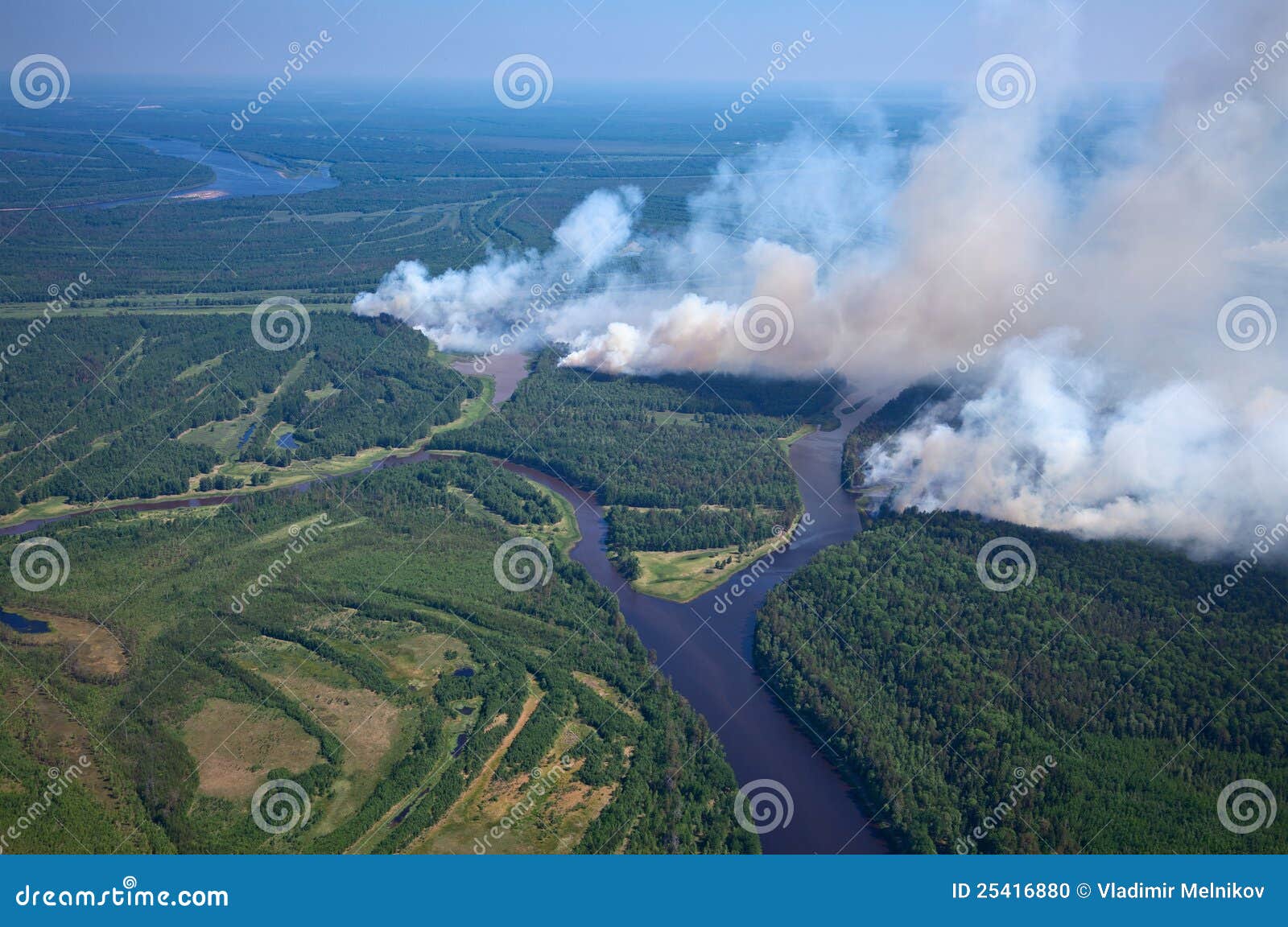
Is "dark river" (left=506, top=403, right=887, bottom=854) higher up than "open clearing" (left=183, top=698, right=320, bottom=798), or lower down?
higher up

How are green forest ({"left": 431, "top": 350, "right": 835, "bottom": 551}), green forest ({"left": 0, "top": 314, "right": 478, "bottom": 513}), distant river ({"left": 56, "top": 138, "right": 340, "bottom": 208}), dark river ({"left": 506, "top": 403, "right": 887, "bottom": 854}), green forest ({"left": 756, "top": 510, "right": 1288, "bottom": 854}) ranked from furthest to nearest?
distant river ({"left": 56, "top": 138, "right": 340, "bottom": 208}), green forest ({"left": 0, "top": 314, "right": 478, "bottom": 513}), green forest ({"left": 431, "top": 350, "right": 835, "bottom": 551}), dark river ({"left": 506, "top": 403, "right": 887, "bottom": 854}), green forest ({"left": 756, "top": 510, "right": 1288, "bottom": 854})

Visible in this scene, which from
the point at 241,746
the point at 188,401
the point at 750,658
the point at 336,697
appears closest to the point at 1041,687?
the point at 750,658

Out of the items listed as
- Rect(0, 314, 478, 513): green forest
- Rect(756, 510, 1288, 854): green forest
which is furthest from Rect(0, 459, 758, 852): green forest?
Rect(0, 314, 478, 513): green forest

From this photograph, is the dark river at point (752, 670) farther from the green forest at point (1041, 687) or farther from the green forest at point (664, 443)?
the green forest at point (664, 443)

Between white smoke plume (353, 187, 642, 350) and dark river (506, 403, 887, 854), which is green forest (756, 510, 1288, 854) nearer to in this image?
dark river (506, 403, 887, 854)

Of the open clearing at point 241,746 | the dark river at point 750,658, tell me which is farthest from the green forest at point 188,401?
the open clearing at point 241,746

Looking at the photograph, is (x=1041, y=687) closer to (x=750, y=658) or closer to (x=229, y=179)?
(x=750, y=658)

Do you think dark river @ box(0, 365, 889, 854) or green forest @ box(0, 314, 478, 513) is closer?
dark river @ box(0, 365, 889, 854)

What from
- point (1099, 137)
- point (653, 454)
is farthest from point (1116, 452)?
point (1099, 137)

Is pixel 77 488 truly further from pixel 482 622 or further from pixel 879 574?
pixel 879 574
